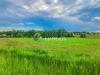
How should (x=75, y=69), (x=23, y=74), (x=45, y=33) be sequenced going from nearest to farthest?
(x=23, y=74)
(x=75, y=69)
(x=45, y=33)

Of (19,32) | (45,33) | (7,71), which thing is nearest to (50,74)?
(7,71)

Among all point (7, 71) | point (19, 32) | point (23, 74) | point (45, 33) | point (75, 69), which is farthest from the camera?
point (19, 32)

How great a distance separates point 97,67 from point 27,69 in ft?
6.79

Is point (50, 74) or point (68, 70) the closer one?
point (50, 74)

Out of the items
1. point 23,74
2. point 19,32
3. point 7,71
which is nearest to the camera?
point 23,74

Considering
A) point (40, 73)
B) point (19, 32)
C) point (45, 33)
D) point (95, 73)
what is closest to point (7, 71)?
point (40, 73)

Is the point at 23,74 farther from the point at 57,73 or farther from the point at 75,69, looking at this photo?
the point at 75,69

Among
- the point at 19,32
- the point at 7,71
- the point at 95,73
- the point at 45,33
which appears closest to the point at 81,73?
the point at 95,73

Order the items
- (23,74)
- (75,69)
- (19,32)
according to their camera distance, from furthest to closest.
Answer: (19,32) < (75,69) < (23,74)

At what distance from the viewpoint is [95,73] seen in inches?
230

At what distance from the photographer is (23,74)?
18.0 feet

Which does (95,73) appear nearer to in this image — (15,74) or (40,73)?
(40,73)

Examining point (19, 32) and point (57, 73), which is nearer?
point (57, 73)

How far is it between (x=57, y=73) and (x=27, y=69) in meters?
0.84
